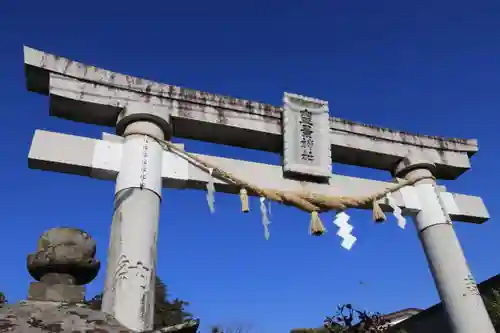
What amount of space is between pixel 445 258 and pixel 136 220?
184 inches

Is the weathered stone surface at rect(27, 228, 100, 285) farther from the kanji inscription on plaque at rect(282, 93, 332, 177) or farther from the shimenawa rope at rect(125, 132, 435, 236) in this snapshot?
the kanji inscription on plaque at rect(282, 93, 332, 177)

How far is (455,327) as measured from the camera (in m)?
6.77

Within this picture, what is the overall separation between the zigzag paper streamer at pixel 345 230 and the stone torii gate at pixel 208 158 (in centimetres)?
6

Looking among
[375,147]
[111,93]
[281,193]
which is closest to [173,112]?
[111,93]

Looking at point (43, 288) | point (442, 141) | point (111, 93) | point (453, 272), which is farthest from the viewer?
point (442, 141)

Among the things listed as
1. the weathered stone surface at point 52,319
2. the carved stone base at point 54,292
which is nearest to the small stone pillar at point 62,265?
the carved stone base at point 54,292

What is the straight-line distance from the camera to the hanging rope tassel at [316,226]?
6.68 metres

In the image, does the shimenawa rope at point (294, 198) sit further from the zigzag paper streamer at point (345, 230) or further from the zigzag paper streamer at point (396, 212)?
the zigzag paper streamer at point (396, 212)

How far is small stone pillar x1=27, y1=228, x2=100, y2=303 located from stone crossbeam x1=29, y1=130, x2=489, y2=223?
11.9ft

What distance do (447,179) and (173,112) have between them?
5397mm

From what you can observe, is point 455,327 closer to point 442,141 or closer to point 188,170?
point 442,141

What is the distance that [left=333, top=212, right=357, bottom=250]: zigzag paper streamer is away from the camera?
22.9ft

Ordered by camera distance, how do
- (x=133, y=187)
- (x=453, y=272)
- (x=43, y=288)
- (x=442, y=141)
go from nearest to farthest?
(x=43, y=288) → (x=133, y=187) → (x=453, y=272) → (x=442, y=141)

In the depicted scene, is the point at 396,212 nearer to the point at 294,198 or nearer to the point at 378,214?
the point at 378,214
